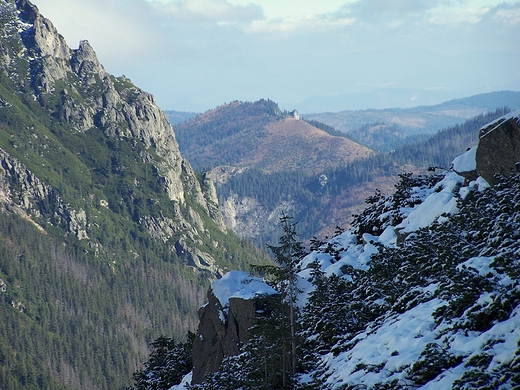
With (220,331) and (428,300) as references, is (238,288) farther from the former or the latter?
(428,300)

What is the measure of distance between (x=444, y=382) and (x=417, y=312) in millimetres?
6970

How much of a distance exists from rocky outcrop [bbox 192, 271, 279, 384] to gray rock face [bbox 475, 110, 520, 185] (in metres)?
13.6

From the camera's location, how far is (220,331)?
4056cm

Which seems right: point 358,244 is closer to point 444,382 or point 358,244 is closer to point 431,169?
point 431,169

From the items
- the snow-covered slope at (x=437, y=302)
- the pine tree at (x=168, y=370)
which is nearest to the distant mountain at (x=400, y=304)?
the snow-covered slope at (x=437, y=302)

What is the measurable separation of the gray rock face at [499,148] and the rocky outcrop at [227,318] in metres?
13.6

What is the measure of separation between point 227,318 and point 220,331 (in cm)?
111

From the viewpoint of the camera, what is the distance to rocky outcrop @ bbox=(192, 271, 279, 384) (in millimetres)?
37688

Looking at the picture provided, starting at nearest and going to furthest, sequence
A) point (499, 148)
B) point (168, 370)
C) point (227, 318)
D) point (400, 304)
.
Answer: point (400, 304) < point (499, 148) < point (227, 318) < point (168, 370)

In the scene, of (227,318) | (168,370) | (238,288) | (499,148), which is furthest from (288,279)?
(168,370)

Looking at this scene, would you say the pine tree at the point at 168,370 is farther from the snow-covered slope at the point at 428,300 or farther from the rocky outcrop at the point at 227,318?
the snow-covered slope at the point at 428,300

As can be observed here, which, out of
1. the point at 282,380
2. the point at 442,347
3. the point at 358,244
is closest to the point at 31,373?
the point at 358,244

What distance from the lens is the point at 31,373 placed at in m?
181

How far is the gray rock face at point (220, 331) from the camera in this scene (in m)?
37.8
